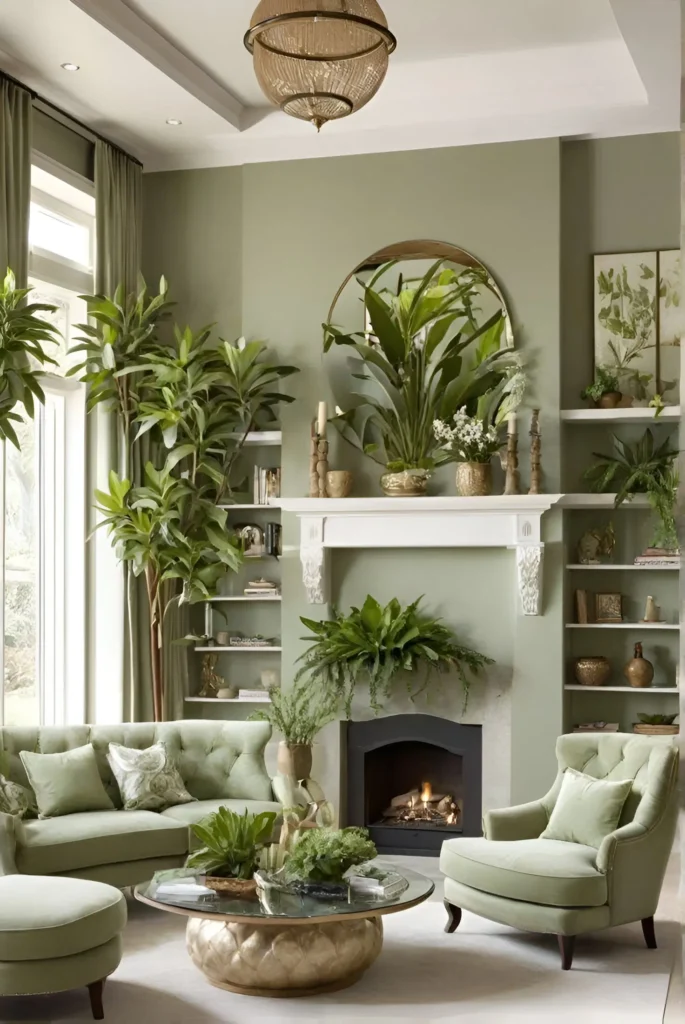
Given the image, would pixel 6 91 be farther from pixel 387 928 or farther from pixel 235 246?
pixel 387 928

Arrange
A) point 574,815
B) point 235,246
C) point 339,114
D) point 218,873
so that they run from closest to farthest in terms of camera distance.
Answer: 1. point 339,114
2. point 218,873
3. point 574,815
4. point 235,246

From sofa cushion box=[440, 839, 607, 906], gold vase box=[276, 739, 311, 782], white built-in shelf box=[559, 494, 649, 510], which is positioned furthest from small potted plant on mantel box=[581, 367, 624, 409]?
sofa cushion box=[440, 839, 607, 906]

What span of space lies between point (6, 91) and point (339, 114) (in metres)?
2.45

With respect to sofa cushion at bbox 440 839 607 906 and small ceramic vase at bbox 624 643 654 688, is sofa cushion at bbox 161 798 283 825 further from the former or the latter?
small ceramic vase at bbox 624 643 654 688

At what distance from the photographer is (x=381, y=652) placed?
639 cm

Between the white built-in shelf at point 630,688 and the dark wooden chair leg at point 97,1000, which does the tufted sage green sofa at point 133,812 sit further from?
the white built-in shelf at point 630,688

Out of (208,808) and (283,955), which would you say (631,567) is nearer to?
(208,808)

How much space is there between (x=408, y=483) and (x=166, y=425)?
4.44ft

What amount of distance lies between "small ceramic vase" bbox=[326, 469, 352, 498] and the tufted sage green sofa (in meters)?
1.41

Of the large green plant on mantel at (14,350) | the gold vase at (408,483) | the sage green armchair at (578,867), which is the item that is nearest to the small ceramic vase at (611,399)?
the gold vase at (408,483)

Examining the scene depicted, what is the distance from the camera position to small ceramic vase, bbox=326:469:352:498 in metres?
6.61

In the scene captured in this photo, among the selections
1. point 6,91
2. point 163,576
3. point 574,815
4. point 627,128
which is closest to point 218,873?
point 574,815

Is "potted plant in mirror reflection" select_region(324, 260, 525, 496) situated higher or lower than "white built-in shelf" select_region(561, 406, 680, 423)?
higher

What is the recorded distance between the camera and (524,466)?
649 cm
